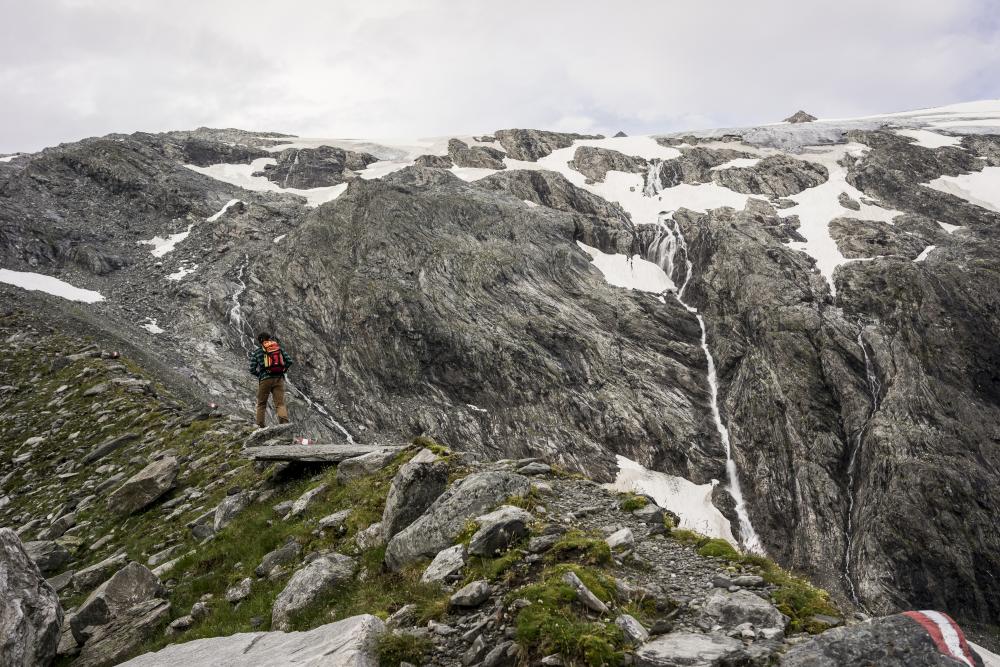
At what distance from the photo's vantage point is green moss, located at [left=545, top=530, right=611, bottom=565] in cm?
764

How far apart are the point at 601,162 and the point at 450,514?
99.9 metres

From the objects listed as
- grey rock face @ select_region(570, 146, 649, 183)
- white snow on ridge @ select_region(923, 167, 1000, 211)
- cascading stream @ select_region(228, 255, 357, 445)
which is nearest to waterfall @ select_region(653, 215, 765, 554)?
grey rock face @ select_region(570, 146, 649, 183)

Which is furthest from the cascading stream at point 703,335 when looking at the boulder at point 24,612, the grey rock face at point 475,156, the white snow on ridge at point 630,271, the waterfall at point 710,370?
the boulder at point 24,612

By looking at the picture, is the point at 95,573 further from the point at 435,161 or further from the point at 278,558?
the point at 435,161

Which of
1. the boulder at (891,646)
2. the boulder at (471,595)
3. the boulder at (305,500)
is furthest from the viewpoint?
the boulder at (305,500)

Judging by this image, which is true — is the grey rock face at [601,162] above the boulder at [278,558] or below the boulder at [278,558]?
above

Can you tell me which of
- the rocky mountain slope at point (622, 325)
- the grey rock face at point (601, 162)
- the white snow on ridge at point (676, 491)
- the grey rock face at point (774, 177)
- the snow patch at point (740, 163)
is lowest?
the white snow on ridge at point (676, 491)

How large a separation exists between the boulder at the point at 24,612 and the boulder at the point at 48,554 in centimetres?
477

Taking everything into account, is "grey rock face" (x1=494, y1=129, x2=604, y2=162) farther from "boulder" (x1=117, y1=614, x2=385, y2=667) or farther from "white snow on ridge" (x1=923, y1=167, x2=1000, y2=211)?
"boulder" (x1=117, y1=614, x2=385, y2=667)

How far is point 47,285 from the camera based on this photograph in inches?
1970

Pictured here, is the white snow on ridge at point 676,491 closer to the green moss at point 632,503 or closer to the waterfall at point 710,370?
the waterfall at point 710,370

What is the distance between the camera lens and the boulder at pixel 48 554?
11.6 m

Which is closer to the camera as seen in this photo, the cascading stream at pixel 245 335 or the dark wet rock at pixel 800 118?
the cascading stream at pixel 245 335

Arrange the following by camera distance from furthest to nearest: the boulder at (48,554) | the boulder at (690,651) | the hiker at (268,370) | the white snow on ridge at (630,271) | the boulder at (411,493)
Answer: the white snow on ridge at (630,271) → the hiker at (268,370) → the boulder at (48,554) → the boulder at (411,493) → the boulder at (690,651)
